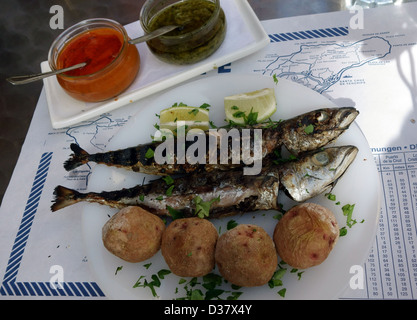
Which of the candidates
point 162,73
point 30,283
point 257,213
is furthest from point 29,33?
point 257,213

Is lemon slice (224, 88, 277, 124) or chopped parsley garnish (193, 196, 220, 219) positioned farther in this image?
lemon slice (224, 88, 277, 124)

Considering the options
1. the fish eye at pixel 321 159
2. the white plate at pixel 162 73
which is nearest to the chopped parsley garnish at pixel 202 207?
the fish eye at pixel 321 159

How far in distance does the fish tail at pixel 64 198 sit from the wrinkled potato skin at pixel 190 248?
460 millimetres

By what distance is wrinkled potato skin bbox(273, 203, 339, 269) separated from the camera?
103cm

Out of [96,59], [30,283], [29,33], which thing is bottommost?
[30,283]

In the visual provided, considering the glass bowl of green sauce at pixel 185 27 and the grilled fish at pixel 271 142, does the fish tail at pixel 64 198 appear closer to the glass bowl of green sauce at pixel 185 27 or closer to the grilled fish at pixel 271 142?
the grilled fish at pixel 271 142

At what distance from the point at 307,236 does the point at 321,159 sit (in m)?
0.30

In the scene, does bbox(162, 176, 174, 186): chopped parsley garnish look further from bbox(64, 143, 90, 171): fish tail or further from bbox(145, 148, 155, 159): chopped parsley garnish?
bbox(64, 143, 90, 171): fish tail

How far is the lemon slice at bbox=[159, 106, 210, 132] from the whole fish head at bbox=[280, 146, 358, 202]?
16.5 inches

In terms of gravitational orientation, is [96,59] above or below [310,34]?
above

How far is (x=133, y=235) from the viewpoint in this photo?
1.13 meters

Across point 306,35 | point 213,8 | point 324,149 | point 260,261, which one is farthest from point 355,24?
point 260,261

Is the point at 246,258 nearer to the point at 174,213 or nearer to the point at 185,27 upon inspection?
the point at 174,213

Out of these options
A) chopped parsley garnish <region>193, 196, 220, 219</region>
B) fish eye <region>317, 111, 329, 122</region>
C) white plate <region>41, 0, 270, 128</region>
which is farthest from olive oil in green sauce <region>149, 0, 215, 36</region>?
chopped parsley garnish <region>193, 196, 220, 219</region>
